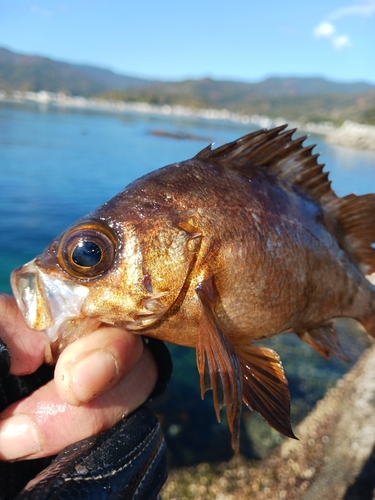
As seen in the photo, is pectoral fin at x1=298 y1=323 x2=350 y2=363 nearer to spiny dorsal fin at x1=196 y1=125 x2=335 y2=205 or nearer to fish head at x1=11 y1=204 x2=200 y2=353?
spiny dorsal fin at x1=196 y1=125 x2=335 y2=205

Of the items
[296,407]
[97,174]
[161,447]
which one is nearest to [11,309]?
[161,447]

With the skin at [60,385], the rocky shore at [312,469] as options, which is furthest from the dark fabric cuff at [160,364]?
the rocky shore at [312,469]

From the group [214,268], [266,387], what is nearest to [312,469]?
[266,387]

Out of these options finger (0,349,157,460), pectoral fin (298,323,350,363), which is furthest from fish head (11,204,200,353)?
pectoral fin (298,323,350,363)

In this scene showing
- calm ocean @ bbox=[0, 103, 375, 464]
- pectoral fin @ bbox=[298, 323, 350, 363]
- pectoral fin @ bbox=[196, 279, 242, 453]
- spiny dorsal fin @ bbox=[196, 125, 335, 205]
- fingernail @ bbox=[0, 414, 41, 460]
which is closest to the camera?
pectoral fin @ bbox=[196, 279, 242, 453]

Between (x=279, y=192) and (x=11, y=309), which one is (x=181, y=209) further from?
(x=11, y=309)

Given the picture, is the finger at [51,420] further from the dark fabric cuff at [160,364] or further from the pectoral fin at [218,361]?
the pectoral fin at [218,361]
